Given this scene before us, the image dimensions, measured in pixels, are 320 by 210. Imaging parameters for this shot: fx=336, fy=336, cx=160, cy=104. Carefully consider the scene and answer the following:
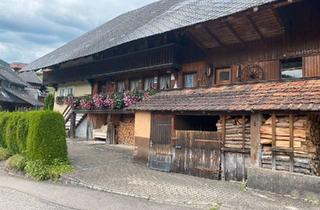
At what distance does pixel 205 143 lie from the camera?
1155 centimetres

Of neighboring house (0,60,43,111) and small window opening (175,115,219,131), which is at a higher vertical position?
neighboring house (0,60,43,111)

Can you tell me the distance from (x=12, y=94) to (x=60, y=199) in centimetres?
3788

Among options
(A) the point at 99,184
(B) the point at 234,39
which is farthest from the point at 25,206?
(B) the point at 234,39

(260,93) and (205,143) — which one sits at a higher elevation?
(260,93)

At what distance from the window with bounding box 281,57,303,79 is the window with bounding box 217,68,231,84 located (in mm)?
2674

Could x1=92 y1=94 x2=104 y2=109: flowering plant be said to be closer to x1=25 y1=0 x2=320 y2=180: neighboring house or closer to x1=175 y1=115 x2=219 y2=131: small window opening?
x1=25 y1=0 x2=320 y2=180: neighboring house

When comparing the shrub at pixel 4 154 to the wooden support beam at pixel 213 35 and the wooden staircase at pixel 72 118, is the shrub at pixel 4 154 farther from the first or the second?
the wooden support beam at pixel 213 35

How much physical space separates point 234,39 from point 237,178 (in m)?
6.95

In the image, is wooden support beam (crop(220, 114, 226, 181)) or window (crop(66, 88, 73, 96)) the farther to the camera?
window (crop(66, 88, 73, 96))

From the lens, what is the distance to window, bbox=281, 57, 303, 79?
45.3ft

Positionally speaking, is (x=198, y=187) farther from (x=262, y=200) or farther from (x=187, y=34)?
(x=187, y=34)

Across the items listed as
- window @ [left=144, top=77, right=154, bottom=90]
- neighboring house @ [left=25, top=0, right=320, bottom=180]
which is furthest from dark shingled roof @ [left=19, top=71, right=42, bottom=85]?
window @ [left=144, top=77, right=154, bottom=90]

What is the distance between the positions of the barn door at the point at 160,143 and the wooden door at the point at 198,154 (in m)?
0.42

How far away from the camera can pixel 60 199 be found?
855 centimetres
